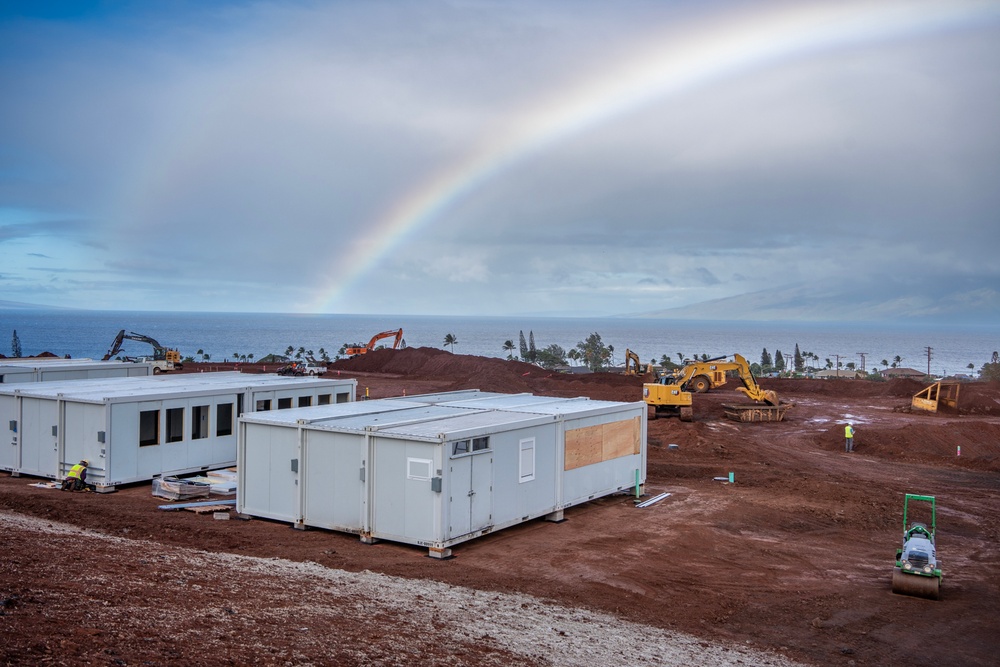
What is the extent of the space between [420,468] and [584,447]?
19.3ft

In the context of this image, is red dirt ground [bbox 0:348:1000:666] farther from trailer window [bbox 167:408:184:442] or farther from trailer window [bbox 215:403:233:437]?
trailer window [bbox 215:403:233:437]

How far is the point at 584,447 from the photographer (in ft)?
69.8

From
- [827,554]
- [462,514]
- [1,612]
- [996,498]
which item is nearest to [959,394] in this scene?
[996,498]

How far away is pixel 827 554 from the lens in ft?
59.6

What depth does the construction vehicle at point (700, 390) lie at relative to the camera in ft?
140

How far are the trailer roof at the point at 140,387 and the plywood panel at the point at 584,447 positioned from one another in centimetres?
1025

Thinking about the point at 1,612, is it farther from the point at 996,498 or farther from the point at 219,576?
the point at 996,498

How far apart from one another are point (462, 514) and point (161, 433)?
10628 mm

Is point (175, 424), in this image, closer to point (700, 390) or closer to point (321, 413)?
point (321, 413)

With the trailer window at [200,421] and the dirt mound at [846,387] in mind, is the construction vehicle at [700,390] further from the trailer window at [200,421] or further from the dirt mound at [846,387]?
the trailer window at [200,421]

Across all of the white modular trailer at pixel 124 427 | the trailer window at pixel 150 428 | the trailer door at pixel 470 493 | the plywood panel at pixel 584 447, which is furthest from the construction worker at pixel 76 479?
the plywood panel at pixel 584 447

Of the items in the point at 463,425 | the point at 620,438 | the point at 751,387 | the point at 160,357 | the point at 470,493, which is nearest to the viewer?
the point at 470,493

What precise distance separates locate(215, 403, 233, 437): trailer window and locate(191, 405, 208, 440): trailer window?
333 millimetres

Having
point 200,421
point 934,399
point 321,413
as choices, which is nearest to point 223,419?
point 200,421
